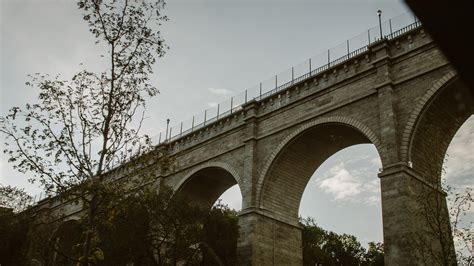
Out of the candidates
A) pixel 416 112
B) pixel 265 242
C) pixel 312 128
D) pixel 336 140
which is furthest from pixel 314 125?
pixel 265 242

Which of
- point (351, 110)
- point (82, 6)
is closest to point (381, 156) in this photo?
point (351, 110)

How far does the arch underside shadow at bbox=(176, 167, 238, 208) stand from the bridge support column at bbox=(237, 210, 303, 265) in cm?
583

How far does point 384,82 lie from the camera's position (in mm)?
22828

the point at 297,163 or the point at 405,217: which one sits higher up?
the point at 297,163

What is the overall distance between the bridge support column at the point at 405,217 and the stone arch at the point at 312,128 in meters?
2.05

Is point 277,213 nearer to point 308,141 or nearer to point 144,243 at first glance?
point 308,141

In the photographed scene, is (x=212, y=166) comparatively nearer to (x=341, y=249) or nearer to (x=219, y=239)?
(x=219, y=239)

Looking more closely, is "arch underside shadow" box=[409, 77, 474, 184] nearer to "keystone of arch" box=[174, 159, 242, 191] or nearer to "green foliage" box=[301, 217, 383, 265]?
"keystone of arch" box=[174, 159, 242, 191]

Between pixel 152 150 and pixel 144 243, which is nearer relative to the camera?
pixel 152 150

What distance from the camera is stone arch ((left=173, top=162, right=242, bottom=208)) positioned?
3212 cm

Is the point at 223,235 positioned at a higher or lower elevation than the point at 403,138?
lower

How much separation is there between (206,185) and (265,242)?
29.7 feet

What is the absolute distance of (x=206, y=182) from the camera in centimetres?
3406

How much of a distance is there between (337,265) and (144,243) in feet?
107
